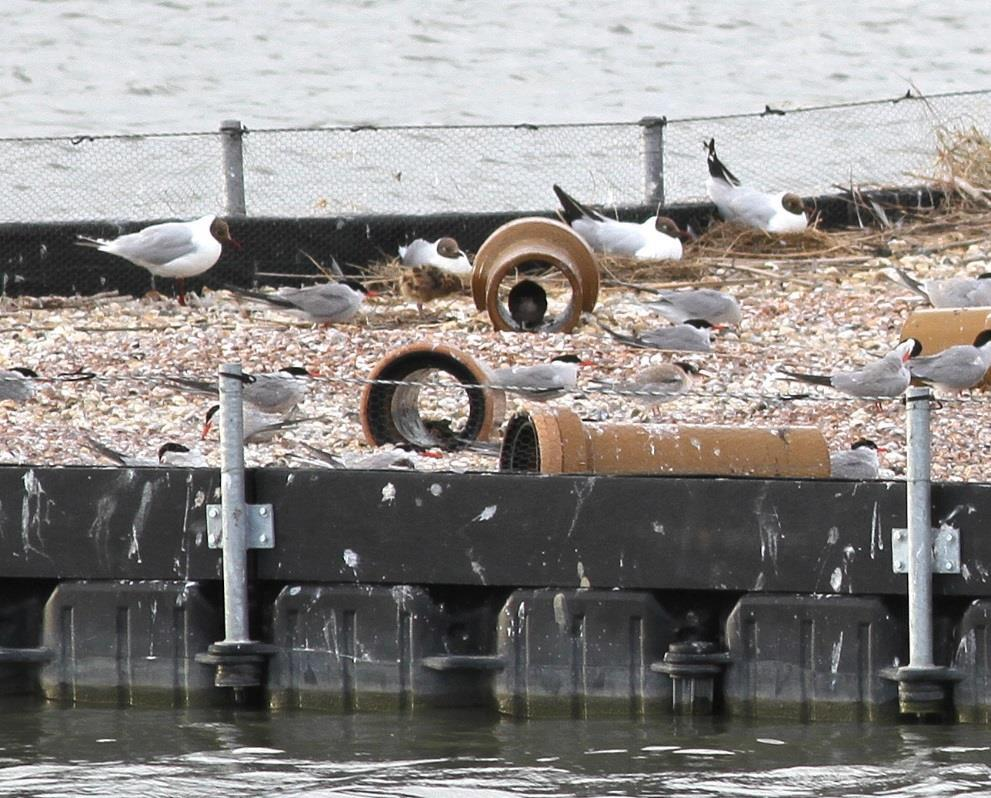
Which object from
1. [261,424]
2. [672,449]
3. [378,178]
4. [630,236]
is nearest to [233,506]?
[672,449]

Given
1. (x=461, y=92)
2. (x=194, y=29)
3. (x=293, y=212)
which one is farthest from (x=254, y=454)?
(x=194, y=29)

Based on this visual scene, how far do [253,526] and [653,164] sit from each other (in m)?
7.47

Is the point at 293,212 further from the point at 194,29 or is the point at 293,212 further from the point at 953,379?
the point at 194,29

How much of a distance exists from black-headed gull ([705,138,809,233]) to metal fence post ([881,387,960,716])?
7.29 m

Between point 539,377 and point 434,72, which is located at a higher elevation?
point 434,72

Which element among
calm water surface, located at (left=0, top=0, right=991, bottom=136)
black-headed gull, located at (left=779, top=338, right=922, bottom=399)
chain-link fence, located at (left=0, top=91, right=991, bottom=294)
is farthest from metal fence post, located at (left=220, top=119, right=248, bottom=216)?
calm water surface, located at (left=0, top=0, right=991, bottom=136)

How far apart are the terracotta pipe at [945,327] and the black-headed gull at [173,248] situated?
433 centimetres

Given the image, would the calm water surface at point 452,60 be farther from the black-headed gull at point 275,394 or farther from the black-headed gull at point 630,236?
the black-headed gull at point 275,394

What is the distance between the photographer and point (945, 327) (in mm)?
10828

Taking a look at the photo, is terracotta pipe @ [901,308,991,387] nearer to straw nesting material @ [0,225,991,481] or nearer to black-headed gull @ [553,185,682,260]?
straw nesting material @ [0,225,991,481]

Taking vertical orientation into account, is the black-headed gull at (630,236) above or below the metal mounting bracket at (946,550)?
above

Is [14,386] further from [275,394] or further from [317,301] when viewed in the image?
[317,301]


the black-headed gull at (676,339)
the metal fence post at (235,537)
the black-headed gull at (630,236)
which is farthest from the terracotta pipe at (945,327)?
the metal fence post at (235,537)

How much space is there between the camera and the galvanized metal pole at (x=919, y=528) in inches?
266
